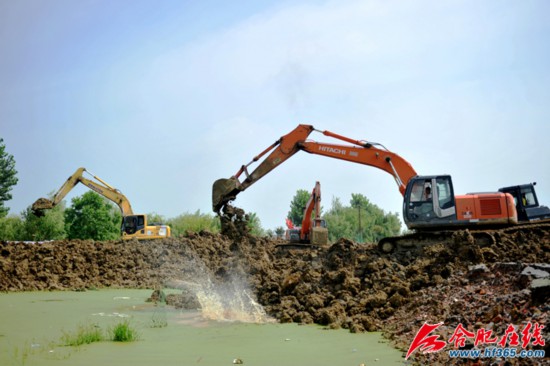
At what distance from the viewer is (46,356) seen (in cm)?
783

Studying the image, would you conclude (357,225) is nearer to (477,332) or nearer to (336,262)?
(336,262)

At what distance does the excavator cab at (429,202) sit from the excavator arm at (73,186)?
17072mm

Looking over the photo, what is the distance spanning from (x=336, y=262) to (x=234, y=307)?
101 inches

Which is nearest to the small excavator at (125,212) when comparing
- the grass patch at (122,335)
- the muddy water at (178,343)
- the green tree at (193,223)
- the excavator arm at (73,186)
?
the excavator arm at (73,186)

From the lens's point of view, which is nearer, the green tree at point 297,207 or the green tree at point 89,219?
the green tree at point 89,219

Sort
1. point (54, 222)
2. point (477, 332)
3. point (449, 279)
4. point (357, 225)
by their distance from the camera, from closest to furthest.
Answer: point (477, 332), point (449, 279), point (54, 222), point (357, 225)

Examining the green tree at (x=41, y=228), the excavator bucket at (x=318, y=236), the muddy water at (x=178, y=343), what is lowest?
the muddy water at (x=178, y=343)

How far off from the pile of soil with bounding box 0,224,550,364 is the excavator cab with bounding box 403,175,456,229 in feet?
4.66

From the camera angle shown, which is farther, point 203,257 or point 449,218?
point 203,257

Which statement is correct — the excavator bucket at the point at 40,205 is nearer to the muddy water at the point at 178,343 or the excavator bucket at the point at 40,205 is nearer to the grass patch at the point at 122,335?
the muddy water at the point at 178,343

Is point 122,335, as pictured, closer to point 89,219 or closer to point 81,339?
point 81,339

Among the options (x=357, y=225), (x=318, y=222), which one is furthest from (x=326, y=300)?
(x=357, y=225)

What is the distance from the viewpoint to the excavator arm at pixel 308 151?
57.8 ft

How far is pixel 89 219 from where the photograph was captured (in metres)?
44.5
